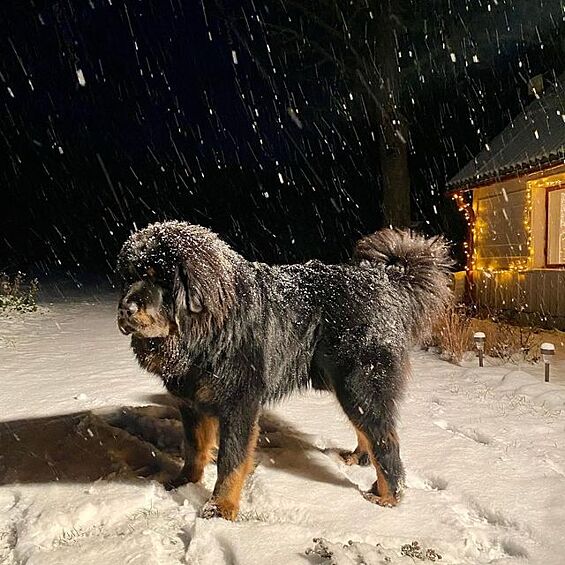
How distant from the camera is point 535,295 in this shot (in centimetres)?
1054

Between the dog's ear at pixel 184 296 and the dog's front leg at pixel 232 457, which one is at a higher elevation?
the dog's ear at pixel 184 296

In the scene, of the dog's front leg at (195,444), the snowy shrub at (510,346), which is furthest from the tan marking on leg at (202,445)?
the snowy shrub at (510,346)

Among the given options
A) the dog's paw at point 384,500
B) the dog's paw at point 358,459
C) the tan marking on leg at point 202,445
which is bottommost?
the dog's paw at point 358,459

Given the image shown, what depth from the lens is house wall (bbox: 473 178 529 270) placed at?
11.3 m

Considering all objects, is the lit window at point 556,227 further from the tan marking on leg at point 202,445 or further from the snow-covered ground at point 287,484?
the tan marking on leg at point 202,445

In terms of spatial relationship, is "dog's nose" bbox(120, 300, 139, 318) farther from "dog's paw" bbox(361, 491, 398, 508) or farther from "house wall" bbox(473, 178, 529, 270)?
"house wall" bbox(473, 178, 529, 270)

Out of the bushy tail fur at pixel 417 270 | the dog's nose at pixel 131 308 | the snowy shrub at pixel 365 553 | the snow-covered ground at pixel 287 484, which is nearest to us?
the snowy shrub at pixel 365 553

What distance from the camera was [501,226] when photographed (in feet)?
39.5

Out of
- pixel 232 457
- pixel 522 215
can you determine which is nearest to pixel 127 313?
pixel 232 457

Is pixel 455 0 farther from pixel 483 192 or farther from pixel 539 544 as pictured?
pixel 539 544

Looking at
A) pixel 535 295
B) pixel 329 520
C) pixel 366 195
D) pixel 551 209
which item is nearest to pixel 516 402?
pixel 329 520

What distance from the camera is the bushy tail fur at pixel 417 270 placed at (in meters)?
3.64

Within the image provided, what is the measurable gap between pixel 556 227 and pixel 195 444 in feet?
36.1

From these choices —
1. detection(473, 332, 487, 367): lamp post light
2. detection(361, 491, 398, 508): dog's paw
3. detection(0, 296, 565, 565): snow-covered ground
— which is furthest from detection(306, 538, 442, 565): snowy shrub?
detection(473, 332, 487, 367): lamp post light
